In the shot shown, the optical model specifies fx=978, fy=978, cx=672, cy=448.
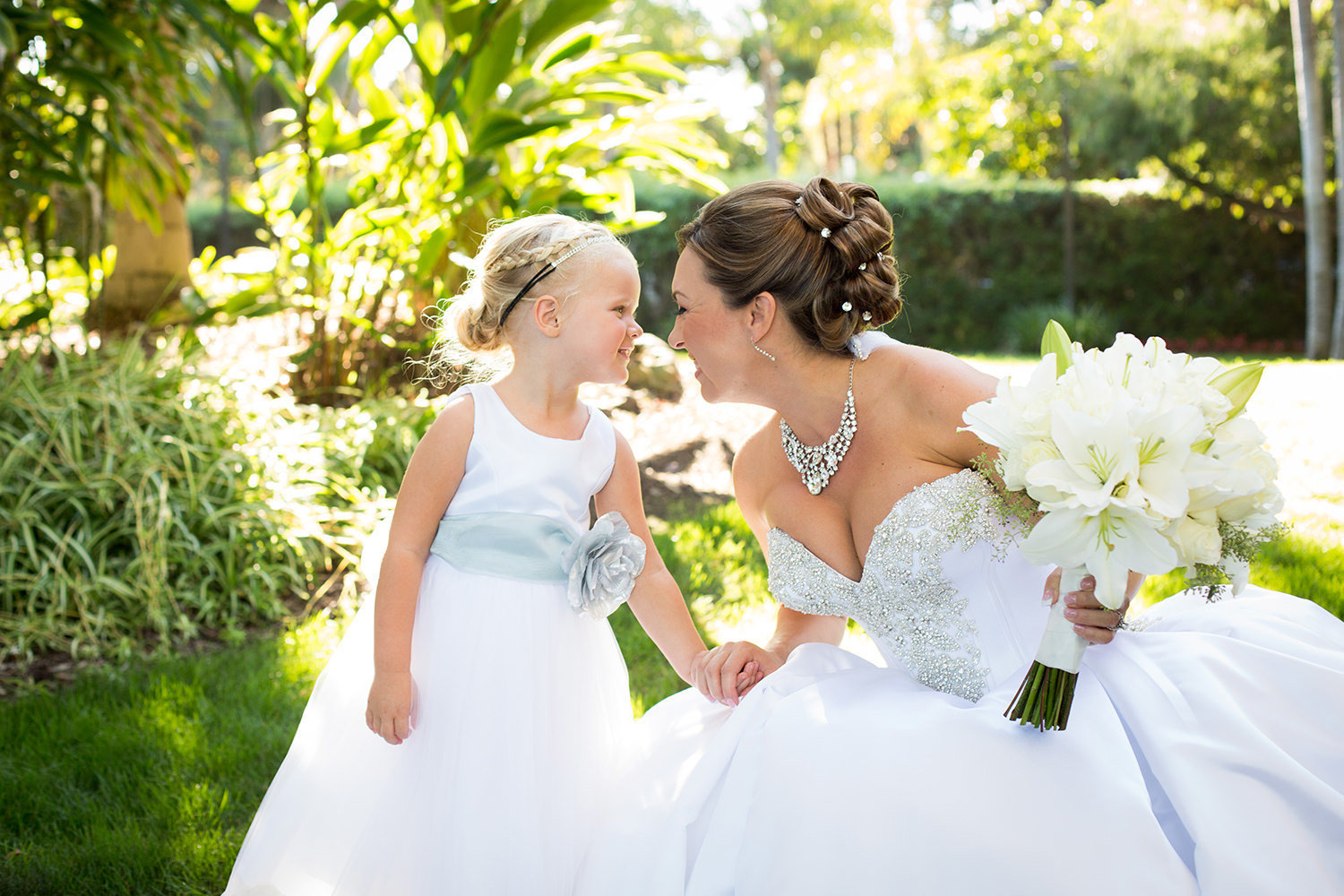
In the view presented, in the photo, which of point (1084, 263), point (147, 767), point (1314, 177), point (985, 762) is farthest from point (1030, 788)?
point (1084, 263)

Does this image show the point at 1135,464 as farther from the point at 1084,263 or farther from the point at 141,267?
the point at 1084,263

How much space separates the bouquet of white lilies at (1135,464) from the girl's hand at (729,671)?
0.66 m

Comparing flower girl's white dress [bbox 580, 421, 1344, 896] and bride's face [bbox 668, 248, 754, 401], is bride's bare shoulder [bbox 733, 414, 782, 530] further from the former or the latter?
flower girl's white dress [bbox 580, 421, 1344, 896]

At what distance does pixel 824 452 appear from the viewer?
7.27 feet

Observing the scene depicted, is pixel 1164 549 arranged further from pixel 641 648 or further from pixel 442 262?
pixel 442 262

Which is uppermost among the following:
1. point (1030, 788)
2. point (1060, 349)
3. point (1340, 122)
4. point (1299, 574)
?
point (1340, 122)

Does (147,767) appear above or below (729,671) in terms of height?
below

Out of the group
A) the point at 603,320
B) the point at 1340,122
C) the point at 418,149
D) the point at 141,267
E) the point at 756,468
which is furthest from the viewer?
the point at 1340,122

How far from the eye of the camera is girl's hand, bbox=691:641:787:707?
201 cm

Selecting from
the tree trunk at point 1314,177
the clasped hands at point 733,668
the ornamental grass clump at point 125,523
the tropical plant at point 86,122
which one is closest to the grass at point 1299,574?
the clasped hands at point 733,668

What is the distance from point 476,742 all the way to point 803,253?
4.01 ft

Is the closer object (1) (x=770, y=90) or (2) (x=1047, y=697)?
(2) (x=1047, y=697)

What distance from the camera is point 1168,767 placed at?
62.7 inches

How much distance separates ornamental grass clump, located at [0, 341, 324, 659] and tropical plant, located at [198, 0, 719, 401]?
3.41 feet
